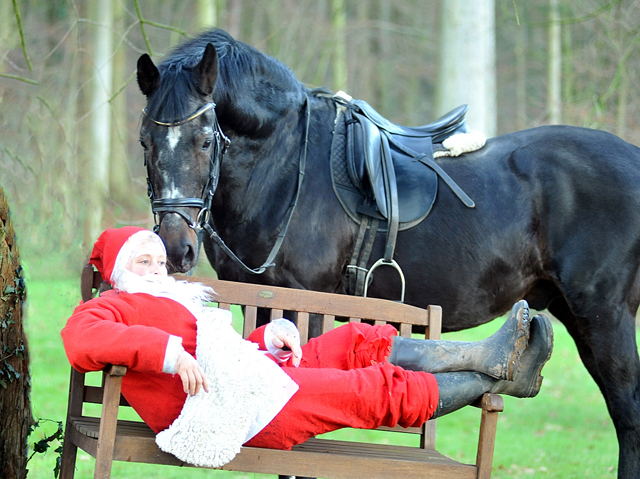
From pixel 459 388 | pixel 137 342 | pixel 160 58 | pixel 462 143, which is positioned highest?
pixel 160 58

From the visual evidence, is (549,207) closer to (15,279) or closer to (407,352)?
(407,352)

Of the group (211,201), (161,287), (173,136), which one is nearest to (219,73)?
(173,136)

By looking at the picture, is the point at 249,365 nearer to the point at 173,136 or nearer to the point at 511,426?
the point at 173,136

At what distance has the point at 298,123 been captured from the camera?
3.46 m

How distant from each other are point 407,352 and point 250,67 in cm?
155

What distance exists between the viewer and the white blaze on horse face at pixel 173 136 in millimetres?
2826

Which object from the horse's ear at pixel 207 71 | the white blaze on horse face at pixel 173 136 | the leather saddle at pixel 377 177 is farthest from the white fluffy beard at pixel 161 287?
the leather saddle at pixel 377 177

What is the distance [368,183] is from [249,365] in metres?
1.35

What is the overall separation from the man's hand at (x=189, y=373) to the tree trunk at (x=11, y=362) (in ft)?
3.62

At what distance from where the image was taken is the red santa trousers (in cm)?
235

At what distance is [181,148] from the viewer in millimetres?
2836

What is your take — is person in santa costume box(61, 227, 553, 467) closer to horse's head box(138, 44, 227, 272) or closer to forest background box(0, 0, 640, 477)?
horse's head box(138, 44, 227, 272)

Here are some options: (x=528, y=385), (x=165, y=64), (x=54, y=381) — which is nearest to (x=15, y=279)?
(x=165, y=64)

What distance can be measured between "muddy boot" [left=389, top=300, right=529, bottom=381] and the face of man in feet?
3.16
